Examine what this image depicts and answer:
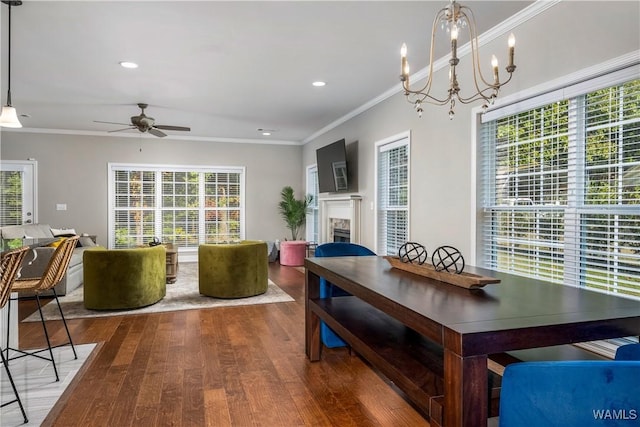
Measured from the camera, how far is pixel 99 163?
7.53 meters

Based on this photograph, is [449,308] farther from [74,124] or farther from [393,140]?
[74,124]

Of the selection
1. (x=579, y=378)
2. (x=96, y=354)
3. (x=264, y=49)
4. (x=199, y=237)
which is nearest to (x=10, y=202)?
(x=199, y=237)

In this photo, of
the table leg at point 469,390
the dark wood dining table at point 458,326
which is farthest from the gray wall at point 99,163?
the table leg at point 469,390

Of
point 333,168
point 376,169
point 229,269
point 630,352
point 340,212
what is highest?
point 333,168

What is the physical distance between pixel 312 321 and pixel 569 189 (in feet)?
6.52

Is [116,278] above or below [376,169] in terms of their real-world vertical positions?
below

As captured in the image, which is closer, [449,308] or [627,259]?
[449,308]

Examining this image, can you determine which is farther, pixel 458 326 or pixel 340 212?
pixel 340 212

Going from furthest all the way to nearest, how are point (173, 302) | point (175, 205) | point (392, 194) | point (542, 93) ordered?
point (175, 205) < point (392, 194) < point (173, 302) < point (542, 93)

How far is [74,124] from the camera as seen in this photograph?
6793 mm

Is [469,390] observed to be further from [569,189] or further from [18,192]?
[18,192]

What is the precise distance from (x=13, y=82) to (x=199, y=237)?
14.3 ft

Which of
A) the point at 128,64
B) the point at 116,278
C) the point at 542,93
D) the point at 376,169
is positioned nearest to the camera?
the point at 542,93

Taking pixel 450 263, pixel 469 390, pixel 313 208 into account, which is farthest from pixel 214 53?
pixel 313 208
